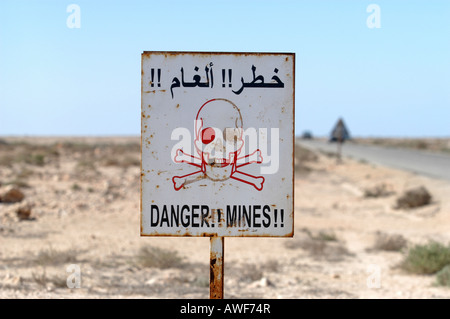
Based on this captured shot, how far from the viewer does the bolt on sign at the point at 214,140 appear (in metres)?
3.52

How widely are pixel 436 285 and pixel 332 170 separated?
24656 millimetres

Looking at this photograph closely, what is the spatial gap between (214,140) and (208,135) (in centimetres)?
5

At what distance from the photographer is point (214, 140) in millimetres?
3533

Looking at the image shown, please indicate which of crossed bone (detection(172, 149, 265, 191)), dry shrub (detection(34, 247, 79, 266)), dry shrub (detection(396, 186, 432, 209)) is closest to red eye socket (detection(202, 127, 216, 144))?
crossed bone (detection(172, 149, 265, 191))

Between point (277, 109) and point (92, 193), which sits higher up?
point (277, 109)

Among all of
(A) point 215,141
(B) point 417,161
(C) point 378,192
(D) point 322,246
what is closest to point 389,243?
(D) point 322,246

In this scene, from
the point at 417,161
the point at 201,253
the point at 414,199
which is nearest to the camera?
the point at 201,253

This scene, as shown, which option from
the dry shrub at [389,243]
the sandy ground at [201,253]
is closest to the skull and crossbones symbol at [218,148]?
the sandy ground at [201,253]

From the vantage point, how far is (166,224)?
11.6 ft

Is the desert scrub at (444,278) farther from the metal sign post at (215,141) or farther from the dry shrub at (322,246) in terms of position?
the metal sign post at (215,141)

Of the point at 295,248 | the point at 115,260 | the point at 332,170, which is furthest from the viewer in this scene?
the point at 332,170

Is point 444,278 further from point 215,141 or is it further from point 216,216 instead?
point 215,141

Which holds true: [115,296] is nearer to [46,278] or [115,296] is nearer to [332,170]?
[46,278]
